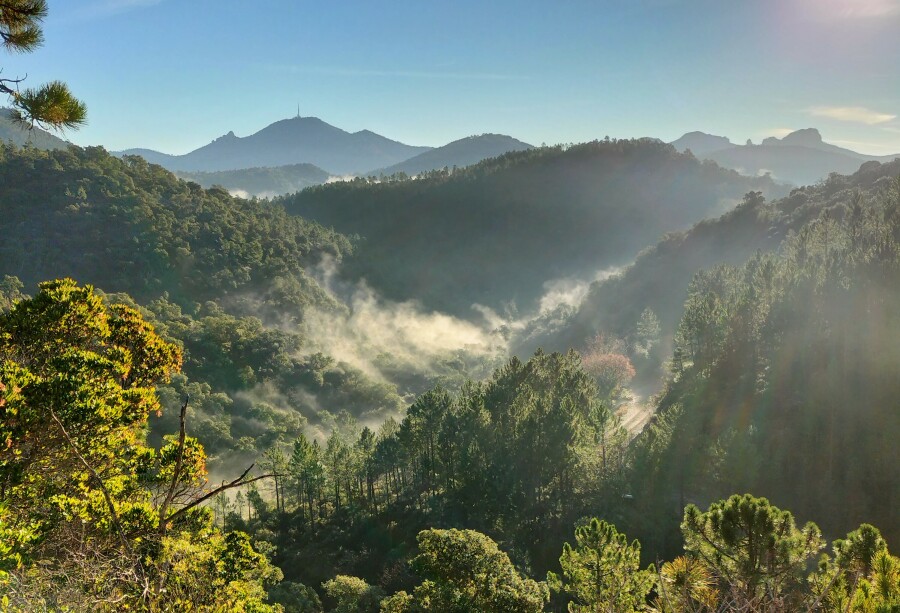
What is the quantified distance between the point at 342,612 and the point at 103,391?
2870 centimetres

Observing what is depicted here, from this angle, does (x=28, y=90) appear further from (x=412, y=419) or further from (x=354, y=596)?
(x=412, y=419)

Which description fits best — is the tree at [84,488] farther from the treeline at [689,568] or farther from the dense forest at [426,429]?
the treeline at [689,568]

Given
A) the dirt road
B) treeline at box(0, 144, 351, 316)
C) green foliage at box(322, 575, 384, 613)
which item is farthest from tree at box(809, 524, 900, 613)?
treeline at box(0, 144, 351, 316)

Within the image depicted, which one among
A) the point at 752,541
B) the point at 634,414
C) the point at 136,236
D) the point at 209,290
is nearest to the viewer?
the point at 752,541

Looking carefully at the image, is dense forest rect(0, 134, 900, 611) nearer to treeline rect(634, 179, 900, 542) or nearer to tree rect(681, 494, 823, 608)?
tree rect(681, 494, 823, 608)

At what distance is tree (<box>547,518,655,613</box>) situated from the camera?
1886 cm

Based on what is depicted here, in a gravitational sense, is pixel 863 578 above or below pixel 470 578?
above

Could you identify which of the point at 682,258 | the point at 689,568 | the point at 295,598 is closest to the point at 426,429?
the point at 295,598

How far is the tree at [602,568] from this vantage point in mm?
18859

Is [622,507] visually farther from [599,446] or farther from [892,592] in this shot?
[892,592]

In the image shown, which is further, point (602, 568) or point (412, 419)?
point (412, 419)

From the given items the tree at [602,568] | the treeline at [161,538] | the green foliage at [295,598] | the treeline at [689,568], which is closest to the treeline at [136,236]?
the green foliage at [295,598]

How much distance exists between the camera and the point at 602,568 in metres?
19.4

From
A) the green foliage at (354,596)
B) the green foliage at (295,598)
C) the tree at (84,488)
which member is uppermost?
the tree at (84,488)
